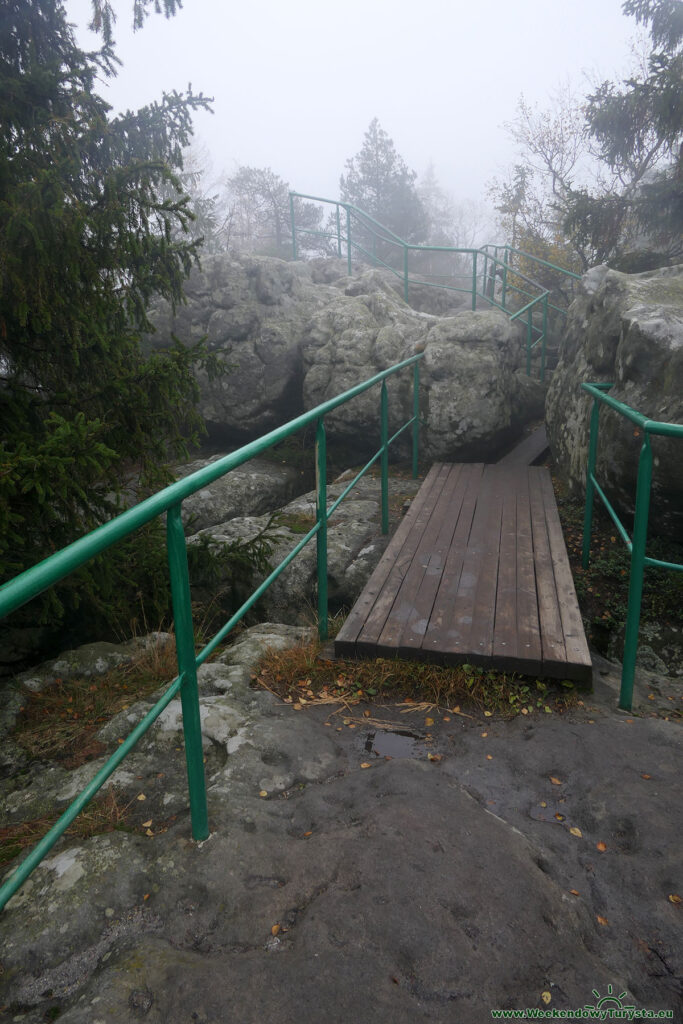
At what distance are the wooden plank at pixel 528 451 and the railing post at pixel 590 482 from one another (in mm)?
1940

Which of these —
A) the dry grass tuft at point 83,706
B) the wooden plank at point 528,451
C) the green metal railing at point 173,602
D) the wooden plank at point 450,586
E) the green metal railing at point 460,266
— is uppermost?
the green metal railing at point 460,266

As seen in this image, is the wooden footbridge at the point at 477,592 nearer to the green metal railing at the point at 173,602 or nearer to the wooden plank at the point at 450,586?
the wooden plank at the point at 450,586

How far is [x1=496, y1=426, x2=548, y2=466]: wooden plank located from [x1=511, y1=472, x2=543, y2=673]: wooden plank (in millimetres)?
1917

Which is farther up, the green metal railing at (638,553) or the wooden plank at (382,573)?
the green metal railing at (638,553)

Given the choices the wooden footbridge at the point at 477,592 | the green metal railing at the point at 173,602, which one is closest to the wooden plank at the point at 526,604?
the wooden footbridge at the point at 477,592

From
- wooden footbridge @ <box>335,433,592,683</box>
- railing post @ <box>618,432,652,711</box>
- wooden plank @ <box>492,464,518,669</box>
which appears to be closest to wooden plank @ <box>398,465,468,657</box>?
wooden footbridge @ <box>335,433,592,683</box>

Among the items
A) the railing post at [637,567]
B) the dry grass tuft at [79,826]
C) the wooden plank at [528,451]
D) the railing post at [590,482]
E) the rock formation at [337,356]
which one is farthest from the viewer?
the rock formation at [337,356]

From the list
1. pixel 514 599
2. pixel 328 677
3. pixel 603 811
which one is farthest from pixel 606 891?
pixel 514 599

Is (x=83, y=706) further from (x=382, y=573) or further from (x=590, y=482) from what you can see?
(x=590, y=482)

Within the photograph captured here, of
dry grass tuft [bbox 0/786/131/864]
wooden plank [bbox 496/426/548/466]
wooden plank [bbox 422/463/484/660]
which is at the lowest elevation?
dry grass tuft [bbox 0/786/131/864]

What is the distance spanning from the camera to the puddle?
2.46 m

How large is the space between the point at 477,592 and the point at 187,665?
7.21 feet

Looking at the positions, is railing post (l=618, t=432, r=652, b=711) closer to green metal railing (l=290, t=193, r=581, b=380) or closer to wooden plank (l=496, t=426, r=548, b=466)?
wooden plank (l=496, t=426, r=548, b=466)

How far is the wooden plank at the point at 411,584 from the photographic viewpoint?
3.10m
